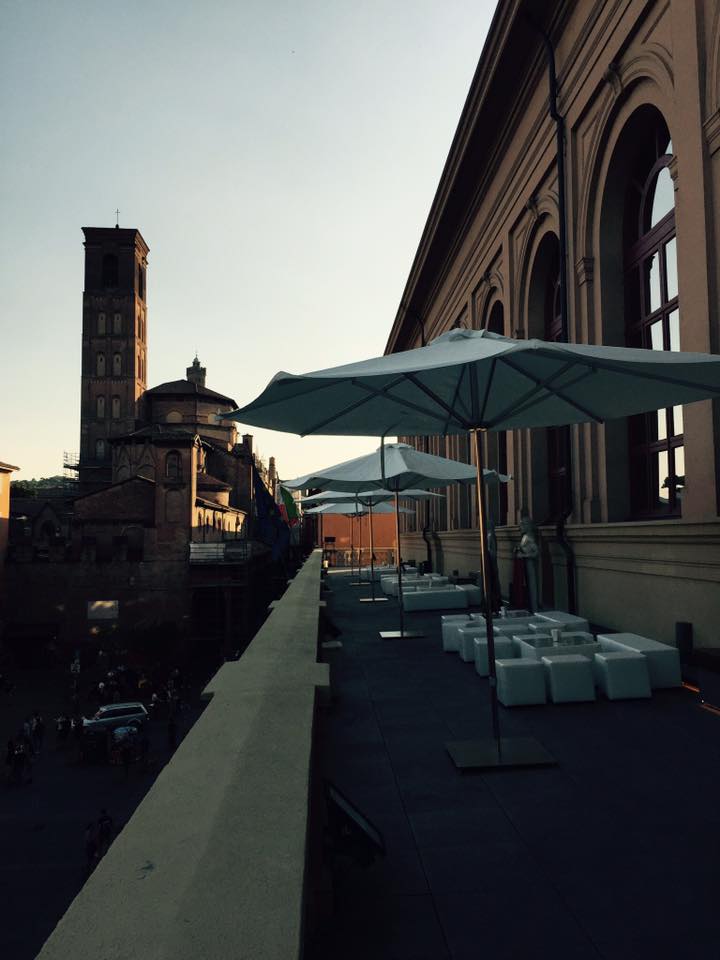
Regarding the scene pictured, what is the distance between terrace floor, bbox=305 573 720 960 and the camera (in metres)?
2.79

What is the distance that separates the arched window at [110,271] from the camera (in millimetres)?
79188

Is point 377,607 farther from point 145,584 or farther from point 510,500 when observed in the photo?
point 145,584

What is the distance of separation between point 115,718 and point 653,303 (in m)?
21.5

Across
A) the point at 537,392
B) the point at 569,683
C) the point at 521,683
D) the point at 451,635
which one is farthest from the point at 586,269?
the point at 521,683

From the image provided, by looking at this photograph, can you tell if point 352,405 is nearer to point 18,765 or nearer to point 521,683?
point 521,683

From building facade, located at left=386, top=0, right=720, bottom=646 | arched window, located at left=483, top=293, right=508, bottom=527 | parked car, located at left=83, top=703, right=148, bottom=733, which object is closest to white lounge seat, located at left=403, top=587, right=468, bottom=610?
building facade, located at left=386, top=0, right=720, bottom=646

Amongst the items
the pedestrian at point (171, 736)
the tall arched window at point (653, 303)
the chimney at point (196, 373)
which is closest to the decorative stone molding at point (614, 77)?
the tall arched window at point (653, 303)

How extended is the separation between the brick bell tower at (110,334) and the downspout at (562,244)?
229 ft

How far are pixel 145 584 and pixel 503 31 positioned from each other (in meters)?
30.1

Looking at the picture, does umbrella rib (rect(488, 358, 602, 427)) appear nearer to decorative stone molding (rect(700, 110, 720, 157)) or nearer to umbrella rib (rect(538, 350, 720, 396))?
umbrella rib (rect(538, 350, 720, 396))

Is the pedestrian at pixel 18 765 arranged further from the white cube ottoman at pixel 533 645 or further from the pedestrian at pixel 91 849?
the white cube ottoman at pixel 533 645

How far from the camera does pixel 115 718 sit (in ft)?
78.6

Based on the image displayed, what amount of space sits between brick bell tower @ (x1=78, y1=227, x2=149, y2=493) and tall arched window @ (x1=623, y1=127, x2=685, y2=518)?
71737 mm

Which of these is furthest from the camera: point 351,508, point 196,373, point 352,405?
point 196,373
